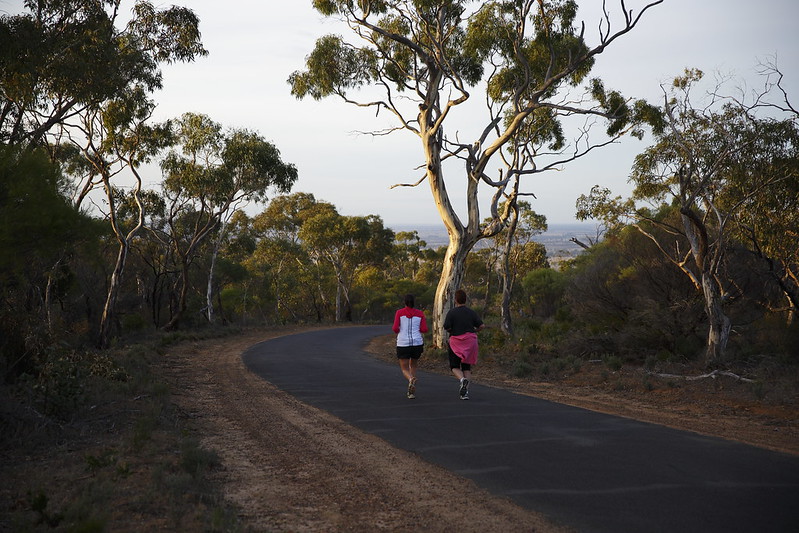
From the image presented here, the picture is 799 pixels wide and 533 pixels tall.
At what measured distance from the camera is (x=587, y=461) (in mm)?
6203

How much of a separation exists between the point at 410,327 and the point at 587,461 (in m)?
4.50

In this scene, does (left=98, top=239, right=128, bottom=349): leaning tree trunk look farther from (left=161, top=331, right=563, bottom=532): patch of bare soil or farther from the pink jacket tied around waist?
the pink jacket tied around waist

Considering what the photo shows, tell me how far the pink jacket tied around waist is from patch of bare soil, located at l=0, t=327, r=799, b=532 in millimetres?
1789

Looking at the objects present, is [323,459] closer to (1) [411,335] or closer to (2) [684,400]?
(1) [411,335]

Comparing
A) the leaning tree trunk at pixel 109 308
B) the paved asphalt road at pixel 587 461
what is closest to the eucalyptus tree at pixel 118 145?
the leaning tree trunk at pixel 109 308

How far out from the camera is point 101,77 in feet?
50.4

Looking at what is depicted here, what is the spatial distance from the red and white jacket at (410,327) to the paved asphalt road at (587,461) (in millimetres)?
981

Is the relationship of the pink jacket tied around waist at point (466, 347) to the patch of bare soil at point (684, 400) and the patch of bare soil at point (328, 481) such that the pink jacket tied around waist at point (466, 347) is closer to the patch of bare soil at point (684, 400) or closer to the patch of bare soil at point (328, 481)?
the patch of bare soil at point (684, 400)

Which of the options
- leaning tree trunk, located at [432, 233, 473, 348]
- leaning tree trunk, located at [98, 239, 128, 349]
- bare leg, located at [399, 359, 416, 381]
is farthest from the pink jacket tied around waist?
leaning tree trunk, located at [98, 239, 128, 349]

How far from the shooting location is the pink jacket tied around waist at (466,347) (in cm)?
991

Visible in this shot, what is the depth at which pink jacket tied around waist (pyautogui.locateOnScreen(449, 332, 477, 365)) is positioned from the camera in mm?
9906

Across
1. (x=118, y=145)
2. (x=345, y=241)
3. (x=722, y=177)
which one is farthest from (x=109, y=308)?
(x=345, y=241)

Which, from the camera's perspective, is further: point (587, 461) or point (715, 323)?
point (715, 323)

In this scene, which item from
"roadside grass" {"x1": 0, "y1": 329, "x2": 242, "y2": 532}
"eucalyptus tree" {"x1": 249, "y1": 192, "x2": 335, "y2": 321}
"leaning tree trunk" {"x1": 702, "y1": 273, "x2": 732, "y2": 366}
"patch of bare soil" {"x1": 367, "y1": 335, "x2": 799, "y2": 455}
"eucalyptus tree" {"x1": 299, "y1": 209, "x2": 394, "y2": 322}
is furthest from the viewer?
"eucalyptus tree" {"x1": 249, "y1": 192, "x2": 335, "y2": 321}
